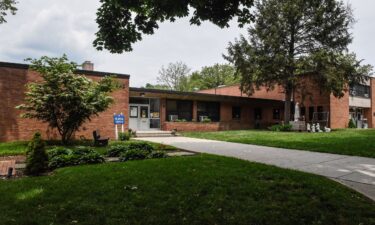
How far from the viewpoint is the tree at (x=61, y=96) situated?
11.3 meters

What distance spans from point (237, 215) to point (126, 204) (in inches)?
66.4

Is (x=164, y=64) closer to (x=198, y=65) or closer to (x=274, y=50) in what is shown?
(x=198, y=65)

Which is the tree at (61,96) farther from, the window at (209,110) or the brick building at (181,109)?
the window at (209,110)

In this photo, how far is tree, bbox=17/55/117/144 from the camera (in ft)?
37.1

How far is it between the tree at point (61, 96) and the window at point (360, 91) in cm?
2785

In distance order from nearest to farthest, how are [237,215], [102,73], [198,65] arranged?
[237,215]
[102,73]
[198,65]

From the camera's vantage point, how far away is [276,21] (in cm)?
2422

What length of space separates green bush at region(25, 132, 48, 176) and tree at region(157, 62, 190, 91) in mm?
48381

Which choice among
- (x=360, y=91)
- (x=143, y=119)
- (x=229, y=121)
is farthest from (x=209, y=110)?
(x=360, y=91)

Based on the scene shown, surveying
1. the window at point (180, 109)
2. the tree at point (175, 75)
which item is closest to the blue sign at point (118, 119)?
the window at point (180, 109)

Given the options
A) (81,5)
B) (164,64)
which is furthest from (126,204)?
(164,64)

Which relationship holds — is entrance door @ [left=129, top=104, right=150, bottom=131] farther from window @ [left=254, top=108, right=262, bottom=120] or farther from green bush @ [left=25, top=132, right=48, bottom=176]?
green bush @ [left=25, top=132, right=48, bottom=176]

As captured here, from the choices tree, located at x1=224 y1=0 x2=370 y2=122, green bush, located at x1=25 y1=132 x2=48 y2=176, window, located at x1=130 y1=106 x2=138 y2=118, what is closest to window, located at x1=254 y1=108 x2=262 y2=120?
tree, located at x1=224 y1=0 x2=370 y2=122

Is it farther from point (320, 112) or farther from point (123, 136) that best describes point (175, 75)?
point (123, 136)
